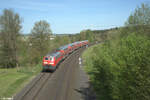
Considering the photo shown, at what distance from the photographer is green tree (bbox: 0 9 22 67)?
29047 millimetres

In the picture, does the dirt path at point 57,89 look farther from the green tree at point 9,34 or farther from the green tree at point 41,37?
the green tree at point 41,37

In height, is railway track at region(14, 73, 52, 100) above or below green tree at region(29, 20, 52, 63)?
below

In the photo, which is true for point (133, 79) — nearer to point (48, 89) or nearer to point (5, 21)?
point (48, 89)

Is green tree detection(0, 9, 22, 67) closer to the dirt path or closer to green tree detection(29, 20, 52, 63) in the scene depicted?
green tree detection(29, 20, 52, 63)

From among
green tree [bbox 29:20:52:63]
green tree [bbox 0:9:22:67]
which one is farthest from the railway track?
green tree [bbox 29:20:52:63]

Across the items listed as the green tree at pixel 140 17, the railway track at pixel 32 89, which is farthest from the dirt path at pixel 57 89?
the green tree at pixel 140 17

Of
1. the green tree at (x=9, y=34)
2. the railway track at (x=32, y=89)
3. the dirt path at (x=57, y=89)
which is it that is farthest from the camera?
the green tree at (x=9, y=34)

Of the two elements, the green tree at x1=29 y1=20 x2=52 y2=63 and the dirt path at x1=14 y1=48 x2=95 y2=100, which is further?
the green tree at x1=29 y1=20 x2=52 y2=63

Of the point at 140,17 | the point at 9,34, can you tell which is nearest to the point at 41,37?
the point at 9,34

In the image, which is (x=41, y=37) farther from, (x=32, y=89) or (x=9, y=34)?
(x=32, y=89)

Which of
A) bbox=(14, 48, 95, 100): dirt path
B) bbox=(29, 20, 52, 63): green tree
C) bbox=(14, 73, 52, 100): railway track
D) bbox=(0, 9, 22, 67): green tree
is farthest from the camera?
bbox=(29, 20, 52, 63): green tree

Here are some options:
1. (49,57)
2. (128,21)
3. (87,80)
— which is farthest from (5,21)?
(128,21)

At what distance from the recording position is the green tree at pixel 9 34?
2905 cm

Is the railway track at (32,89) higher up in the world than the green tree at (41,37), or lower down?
lower down
